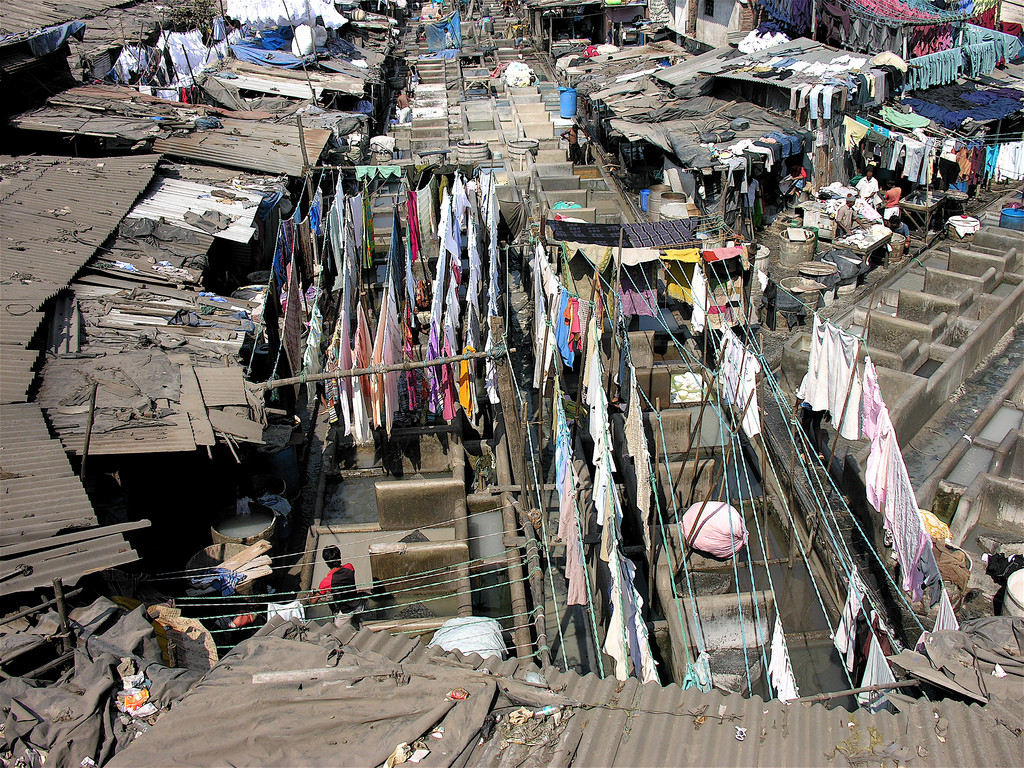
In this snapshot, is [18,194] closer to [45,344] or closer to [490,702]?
[45,344]

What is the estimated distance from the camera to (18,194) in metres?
13.2

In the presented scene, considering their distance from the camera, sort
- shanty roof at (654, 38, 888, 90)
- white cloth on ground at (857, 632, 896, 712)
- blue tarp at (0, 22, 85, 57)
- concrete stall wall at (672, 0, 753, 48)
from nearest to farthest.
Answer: white cloth on ground at (857, 632, 896, 712) → blue tarp at (0, 22, 85, 57) → shanty roof at (654, 38, 888, 90) → concrete stall wall at (672, 0, 753, 48)

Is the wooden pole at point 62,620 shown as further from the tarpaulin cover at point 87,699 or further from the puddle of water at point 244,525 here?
the puddle of water at point 244,525

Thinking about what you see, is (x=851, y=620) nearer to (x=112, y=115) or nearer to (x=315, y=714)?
(x=315, y=714)

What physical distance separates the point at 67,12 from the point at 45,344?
63.6ft

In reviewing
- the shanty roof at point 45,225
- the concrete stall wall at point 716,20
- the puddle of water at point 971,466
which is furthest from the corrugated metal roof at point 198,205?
the concrete stall wall at point 716,20

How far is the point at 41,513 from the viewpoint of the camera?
6934mm

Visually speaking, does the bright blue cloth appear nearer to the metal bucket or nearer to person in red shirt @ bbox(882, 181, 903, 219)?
the metal bucket

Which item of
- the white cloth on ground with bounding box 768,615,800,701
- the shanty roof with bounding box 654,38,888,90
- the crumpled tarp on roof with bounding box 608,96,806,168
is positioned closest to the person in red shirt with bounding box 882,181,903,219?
the crumpled tarp on roof with bounding box 608,96,806,168

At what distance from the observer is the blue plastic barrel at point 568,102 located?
95.2 feet

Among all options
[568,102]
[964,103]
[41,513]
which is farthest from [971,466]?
[568,102]

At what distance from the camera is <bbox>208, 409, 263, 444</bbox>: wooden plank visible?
28.9 feet

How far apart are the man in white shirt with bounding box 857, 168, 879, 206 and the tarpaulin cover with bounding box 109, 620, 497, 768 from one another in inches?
806

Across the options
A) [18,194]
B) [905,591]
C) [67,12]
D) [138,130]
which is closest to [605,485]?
[905,591]
